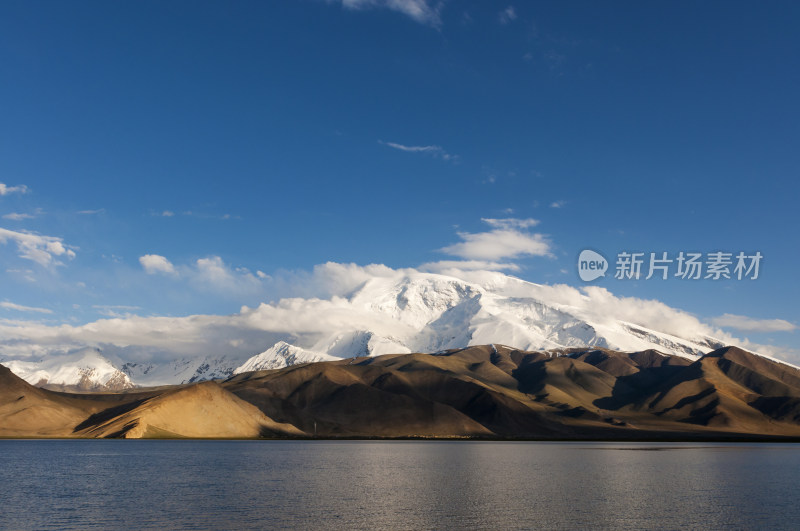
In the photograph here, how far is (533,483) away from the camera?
340 feet

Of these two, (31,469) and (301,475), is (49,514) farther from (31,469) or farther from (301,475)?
(31,469)

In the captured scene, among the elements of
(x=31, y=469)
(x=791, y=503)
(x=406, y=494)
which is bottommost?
(x=31, y=469)

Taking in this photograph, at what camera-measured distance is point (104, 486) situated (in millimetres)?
96938

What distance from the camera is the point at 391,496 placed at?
284 ft

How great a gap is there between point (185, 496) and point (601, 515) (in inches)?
1917

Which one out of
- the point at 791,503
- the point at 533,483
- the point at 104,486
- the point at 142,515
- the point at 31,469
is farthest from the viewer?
the point at 31,469

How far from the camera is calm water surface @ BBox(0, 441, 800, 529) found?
67.2m

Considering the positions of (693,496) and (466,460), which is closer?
(693,496)

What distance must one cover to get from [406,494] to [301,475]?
104 feet

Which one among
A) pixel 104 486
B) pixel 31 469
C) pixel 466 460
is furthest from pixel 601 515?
pixel 31 469

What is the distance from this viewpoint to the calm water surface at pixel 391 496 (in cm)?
6719

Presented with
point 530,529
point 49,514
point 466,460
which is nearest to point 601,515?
point 530,529

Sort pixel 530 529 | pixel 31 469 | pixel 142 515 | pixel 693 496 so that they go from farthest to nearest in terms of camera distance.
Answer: pixel 31 469
pixel 693 496
pixel 142 515
pixel 530 529

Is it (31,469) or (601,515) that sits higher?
(601,515)
